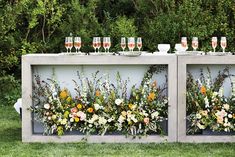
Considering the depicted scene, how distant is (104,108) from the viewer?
262 inches

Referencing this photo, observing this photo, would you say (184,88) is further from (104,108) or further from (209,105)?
(104,108)

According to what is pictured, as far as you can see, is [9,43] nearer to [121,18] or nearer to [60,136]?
[121,18]

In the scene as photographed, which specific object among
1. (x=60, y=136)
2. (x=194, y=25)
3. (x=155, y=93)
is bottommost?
(x=60, y=136)

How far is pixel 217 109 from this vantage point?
6656 millimetres

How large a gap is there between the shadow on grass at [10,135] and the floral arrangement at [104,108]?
1.29 feet

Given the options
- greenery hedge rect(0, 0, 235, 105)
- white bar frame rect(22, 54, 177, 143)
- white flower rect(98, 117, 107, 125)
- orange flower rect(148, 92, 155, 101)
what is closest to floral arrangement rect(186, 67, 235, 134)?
white bar frame rect(22, 54, 177, 143)

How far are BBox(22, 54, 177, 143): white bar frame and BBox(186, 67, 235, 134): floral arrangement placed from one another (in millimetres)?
200

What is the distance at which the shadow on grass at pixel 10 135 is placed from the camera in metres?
6.91

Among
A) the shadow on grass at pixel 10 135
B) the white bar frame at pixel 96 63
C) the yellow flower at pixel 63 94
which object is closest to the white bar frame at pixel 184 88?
the white bar frame at pixel 96 63

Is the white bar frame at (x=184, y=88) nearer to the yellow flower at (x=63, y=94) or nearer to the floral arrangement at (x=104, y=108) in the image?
the floral arrangement at (x=104, y=108)

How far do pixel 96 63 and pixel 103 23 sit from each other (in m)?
3.91

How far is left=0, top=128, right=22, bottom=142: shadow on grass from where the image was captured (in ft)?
22.7

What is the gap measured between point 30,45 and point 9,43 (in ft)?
1.08

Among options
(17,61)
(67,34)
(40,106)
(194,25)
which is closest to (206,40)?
(194,25)
